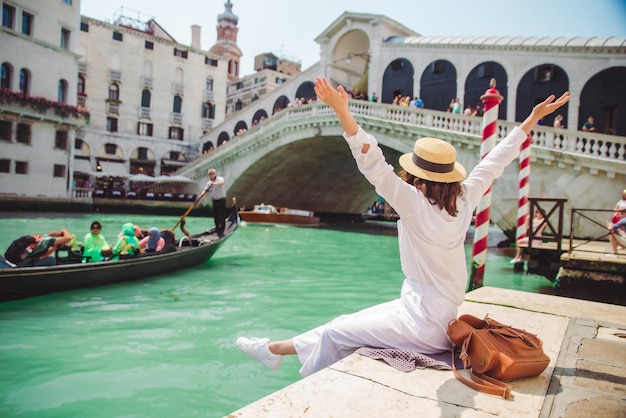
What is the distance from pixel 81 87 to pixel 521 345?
2565 cm

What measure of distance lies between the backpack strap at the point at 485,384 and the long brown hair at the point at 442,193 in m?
0.55

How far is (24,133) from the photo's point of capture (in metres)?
16.8

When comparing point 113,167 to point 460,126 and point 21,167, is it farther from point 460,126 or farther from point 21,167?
point 460,126

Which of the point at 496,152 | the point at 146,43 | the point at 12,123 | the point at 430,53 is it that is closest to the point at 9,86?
the point at 12,123

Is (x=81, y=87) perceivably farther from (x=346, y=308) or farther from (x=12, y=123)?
(x=346, y=308)

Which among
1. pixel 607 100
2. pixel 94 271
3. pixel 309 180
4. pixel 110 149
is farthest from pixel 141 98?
pixel 94 271

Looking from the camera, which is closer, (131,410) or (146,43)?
(131,410)

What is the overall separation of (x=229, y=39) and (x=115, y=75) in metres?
20.4

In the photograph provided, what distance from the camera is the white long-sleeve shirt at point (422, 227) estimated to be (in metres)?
1.58

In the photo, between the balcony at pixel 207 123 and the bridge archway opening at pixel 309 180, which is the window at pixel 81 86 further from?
the bridge archway opening at pixel 309 180

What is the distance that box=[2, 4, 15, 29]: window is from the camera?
15688mm

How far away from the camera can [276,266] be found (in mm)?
7504

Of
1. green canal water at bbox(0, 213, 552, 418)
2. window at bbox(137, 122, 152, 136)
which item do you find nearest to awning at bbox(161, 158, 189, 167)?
window at bbox(137, 122, 152, 136)

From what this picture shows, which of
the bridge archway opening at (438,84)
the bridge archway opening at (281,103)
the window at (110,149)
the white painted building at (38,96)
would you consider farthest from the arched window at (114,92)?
the bridge archway opening at (438,84)
